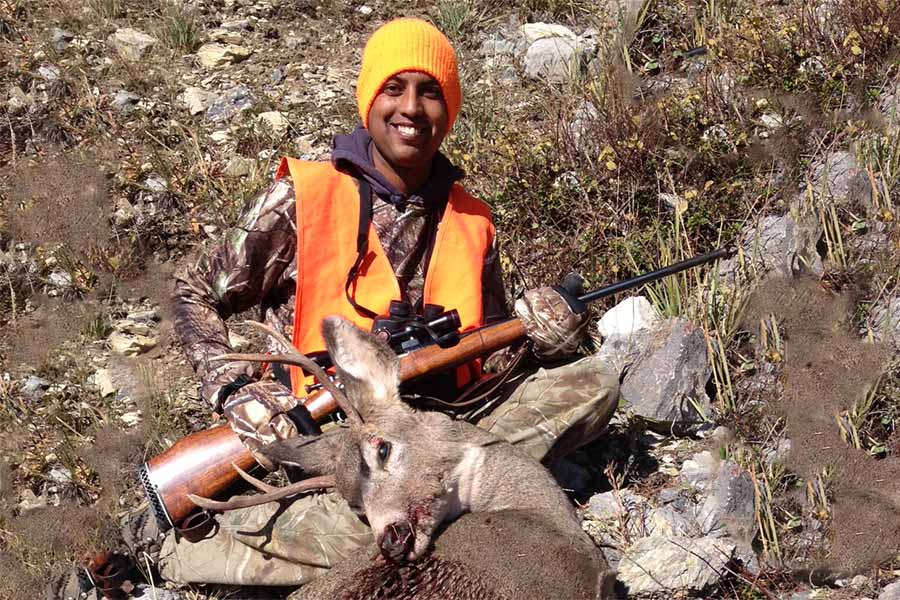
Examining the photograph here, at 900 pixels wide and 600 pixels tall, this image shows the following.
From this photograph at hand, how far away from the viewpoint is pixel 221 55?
24.3 ft

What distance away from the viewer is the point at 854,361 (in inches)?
195

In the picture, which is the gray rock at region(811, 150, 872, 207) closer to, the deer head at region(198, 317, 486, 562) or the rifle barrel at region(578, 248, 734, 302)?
the rifle barrel at region(578, 248, 734, 302)

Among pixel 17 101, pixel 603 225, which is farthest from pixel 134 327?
pixel 603 225

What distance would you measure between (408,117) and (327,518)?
5.64 feet

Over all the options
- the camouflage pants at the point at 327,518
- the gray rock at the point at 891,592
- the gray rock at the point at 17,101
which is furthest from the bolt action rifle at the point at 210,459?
the gray rock at the point at 17,101

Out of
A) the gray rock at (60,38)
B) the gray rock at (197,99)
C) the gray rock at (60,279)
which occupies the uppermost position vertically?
the gray rock at (60,38)

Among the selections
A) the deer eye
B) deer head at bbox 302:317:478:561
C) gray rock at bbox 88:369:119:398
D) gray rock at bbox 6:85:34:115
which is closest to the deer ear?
deer head at bbox 302:317:478:561

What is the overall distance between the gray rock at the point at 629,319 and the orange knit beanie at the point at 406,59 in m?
1.41

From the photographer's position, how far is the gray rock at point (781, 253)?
5379mm

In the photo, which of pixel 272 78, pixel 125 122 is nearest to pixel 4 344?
pixel 125 122

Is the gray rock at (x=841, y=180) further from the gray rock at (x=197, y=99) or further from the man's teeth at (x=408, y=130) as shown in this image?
the gray rock at (x=197, y=99)

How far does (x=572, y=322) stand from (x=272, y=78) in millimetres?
3487

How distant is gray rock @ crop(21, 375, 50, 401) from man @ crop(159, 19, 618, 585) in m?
1.26

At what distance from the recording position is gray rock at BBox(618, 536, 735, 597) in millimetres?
4152
